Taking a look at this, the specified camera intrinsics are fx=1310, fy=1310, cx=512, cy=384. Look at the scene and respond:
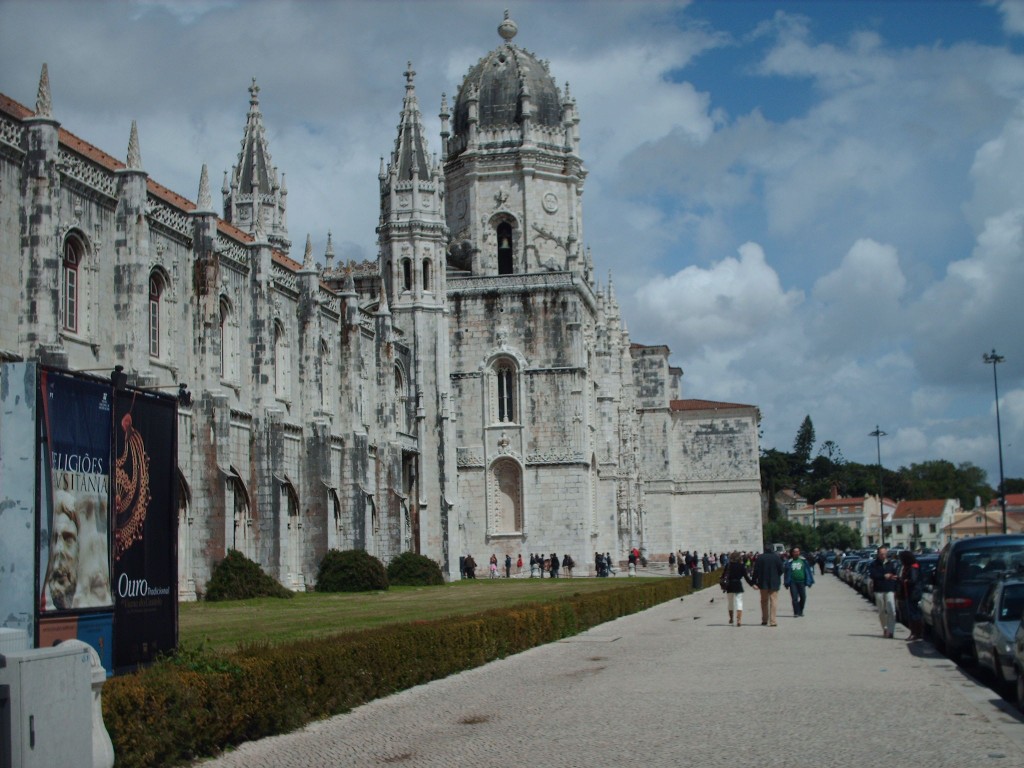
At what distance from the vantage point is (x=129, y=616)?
42.8 ft

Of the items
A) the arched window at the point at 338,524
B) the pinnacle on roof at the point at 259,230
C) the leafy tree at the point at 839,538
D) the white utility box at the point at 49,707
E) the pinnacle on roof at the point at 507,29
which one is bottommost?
the leafy tree at the point at 839,538

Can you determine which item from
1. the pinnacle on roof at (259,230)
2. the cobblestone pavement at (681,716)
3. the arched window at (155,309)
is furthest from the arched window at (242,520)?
the cobblestone pavement at (681,716)

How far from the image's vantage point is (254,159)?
182 feet

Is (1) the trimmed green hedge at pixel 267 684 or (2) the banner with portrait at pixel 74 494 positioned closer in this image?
(1) the trimmed green hedge at pixel 267 684

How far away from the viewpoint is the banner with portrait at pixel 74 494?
38.6 feet

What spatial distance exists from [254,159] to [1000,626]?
44430mm

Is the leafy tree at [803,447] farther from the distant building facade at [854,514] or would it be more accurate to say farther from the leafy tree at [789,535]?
the leafy tree at [789,535]

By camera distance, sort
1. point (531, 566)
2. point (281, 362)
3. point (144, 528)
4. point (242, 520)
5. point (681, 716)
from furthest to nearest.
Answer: point (531, 566) < point (281, 362) < point (242, 520) < point (681, 716) < point (144, 528)

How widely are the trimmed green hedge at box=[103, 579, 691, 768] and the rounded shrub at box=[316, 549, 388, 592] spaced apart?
2147 centimetres

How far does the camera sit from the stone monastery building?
3061 cm

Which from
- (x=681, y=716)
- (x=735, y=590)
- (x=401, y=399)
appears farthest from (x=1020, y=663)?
(x=401, y=399)

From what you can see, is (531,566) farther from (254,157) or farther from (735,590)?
(735,590)

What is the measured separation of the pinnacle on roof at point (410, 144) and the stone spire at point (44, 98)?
3132 centimetres

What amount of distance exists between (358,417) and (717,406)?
2064 inches
